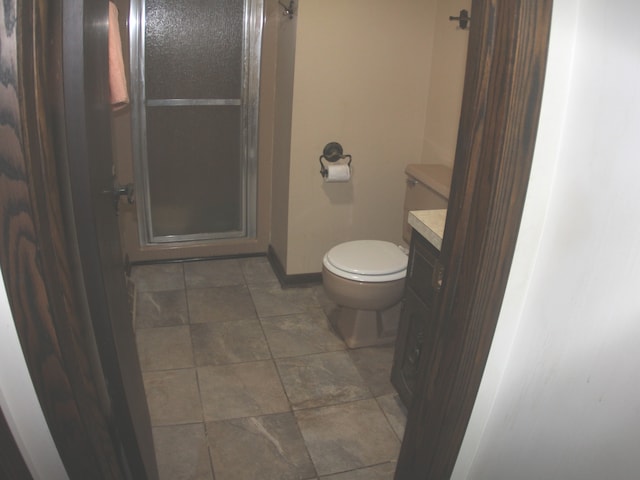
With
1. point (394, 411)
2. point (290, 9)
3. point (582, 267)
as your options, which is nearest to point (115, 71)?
point (290, 9)

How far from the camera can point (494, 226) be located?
1.06m

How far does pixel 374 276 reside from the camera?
2.42m

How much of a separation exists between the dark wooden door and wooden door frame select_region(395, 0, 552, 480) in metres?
0.75

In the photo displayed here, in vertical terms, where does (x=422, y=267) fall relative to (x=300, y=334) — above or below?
above

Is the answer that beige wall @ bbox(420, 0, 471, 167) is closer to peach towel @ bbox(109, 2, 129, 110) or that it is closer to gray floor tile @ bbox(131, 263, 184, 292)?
peach towel @ bbox(109, 2, 129, 110)

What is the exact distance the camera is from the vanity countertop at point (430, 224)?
180 cm

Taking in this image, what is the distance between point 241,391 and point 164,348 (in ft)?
1.69

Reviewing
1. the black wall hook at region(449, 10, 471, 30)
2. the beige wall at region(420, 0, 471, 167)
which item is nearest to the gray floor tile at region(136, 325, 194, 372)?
the beige wall at region(420, 0, 471, 167)

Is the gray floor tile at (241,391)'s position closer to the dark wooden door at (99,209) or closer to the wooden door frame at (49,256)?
the dark wooden door at (99,209)

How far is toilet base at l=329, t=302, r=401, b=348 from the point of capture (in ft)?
8.66

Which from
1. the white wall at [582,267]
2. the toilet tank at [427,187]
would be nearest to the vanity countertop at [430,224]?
the toilet tank at [427,187]

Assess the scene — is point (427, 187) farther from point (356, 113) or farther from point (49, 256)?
point (49, 256)

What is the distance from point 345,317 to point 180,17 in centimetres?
185

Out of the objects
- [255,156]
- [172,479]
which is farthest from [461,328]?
[255,156]
